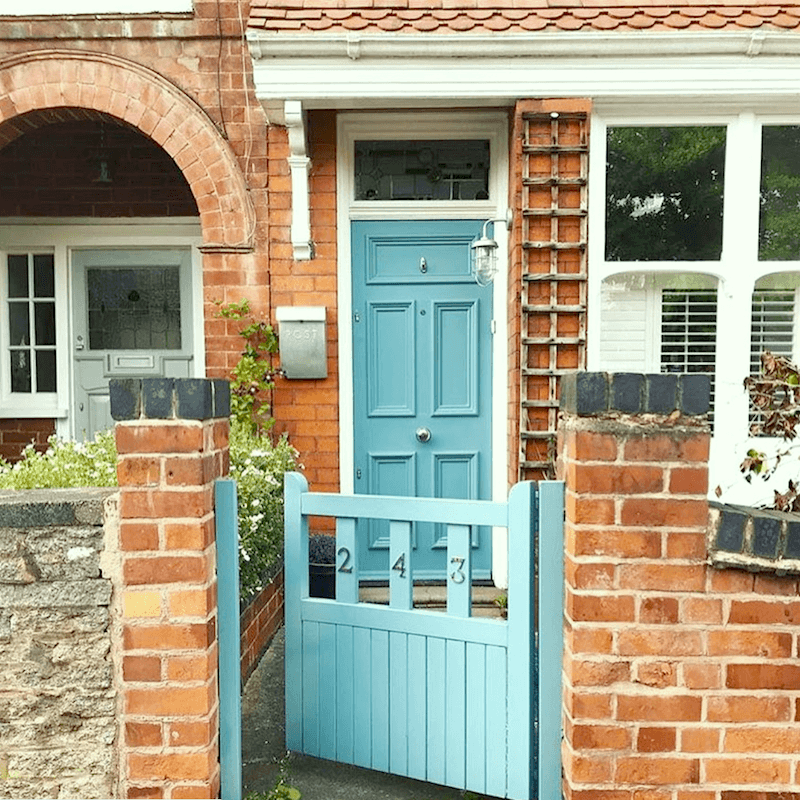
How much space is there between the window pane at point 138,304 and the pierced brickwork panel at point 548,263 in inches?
108

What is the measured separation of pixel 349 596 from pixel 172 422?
2.95 feet

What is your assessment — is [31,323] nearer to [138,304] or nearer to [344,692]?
[138,304]

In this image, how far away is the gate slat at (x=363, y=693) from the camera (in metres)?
2.37

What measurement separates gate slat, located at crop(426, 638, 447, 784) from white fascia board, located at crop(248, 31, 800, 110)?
2855mm

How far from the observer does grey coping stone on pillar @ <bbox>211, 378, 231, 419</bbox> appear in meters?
2.10

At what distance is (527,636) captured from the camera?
7.09 feet

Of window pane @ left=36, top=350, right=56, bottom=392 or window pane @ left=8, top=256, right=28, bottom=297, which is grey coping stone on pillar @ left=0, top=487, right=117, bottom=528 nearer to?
window pane @ left=36, top=350, right=56, bottom=392

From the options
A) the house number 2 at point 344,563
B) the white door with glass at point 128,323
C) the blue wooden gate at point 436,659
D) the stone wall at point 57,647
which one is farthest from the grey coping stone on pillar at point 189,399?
the white door with glass at point 128,323

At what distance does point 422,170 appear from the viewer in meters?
4.39

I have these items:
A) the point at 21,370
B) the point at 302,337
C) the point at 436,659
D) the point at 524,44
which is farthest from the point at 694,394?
the point at 21,370

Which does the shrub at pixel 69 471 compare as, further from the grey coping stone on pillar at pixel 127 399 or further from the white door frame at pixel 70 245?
the white door frame at pixel 70 245

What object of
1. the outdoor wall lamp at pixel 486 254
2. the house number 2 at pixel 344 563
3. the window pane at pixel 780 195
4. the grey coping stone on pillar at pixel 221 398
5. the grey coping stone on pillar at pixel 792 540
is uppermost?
the window pane at pixel 780 195

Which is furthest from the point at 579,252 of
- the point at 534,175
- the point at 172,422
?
the point at 172,422

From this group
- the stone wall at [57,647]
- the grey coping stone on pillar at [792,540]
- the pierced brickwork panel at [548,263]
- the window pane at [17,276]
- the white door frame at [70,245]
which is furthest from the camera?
the window pane at [17,276]
